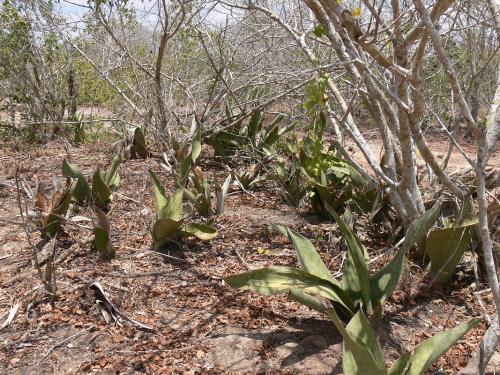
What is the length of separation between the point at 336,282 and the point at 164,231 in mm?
1163

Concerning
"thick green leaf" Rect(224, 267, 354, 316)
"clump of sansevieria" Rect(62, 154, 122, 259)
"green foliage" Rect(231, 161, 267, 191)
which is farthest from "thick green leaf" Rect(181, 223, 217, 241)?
"green foliage" Rect(231, 161, 267, 191)

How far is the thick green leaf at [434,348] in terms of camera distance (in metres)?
1.79

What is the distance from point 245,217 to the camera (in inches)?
157

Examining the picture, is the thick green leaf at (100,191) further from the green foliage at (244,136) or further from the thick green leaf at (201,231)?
the green foliage at (244,136)

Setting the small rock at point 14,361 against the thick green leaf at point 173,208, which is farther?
the thick green leaf at point 173,208

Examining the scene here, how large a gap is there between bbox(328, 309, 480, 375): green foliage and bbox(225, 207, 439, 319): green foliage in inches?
18.3

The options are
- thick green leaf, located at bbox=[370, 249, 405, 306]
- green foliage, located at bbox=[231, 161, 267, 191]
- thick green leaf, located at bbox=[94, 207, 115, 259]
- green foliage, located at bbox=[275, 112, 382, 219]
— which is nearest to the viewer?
thick green leaf, located at bbox=[370, 249, 405, 306]

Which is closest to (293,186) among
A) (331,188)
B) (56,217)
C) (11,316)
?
(331,188)

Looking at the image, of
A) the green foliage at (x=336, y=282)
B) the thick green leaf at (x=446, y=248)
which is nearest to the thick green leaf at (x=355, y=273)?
the green foliage at (x=336, y=282)

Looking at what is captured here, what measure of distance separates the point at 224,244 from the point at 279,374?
136 cm

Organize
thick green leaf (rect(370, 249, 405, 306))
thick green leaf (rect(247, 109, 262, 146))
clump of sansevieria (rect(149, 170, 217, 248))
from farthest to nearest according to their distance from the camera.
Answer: thick green leaf (rect(247, 109, 262, 146)), clump of sansevieria (rect(149, 170, 217, 248)), thick green leaf (rect(370, 249, 405, 306))

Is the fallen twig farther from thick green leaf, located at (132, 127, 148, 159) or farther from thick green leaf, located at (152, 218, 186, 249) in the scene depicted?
thick green leaf, located at (132, 127, 148, 159)

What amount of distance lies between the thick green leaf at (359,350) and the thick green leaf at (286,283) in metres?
0.46

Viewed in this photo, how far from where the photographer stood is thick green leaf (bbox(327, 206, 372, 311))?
8.00ft
